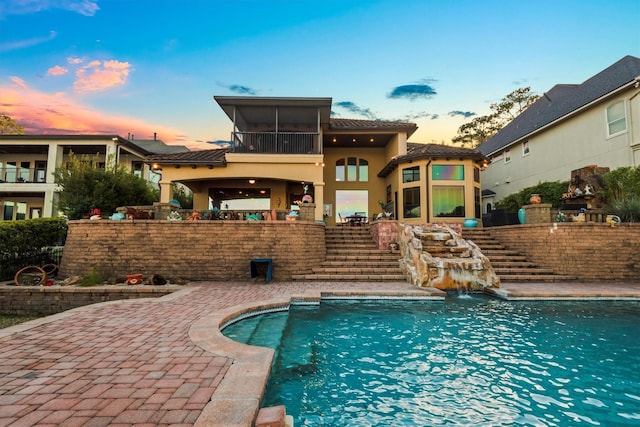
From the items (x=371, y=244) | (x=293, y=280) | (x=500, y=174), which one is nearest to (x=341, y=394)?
(x=293, y=280)

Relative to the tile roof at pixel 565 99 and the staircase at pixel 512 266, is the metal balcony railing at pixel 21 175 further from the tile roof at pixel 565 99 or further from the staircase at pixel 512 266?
the tile roof at pixel 565 99

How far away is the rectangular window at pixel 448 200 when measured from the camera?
50.5 ft

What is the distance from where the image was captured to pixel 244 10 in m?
13.2

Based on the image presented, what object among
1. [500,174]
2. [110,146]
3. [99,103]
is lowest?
[500,174]

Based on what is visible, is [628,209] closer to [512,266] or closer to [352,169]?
[512,266]

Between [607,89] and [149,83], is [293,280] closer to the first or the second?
[149,83]

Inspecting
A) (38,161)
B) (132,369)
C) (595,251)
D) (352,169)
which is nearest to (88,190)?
(38,161)

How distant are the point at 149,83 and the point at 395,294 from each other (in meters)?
17.0

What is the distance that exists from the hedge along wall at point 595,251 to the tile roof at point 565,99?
287 inches

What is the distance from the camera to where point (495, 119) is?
31.2 m

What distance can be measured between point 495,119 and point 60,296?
37153 mm

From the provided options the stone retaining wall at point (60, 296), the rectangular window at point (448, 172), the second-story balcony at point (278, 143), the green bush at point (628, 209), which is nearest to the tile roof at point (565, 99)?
the green bush at point (628, 209)

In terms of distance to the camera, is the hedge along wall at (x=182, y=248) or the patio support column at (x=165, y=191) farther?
the patio support column at (x=165, y=191)

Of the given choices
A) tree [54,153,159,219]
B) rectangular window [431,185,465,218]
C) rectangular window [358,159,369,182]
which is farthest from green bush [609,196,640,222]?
tree [54,153,159,219]
